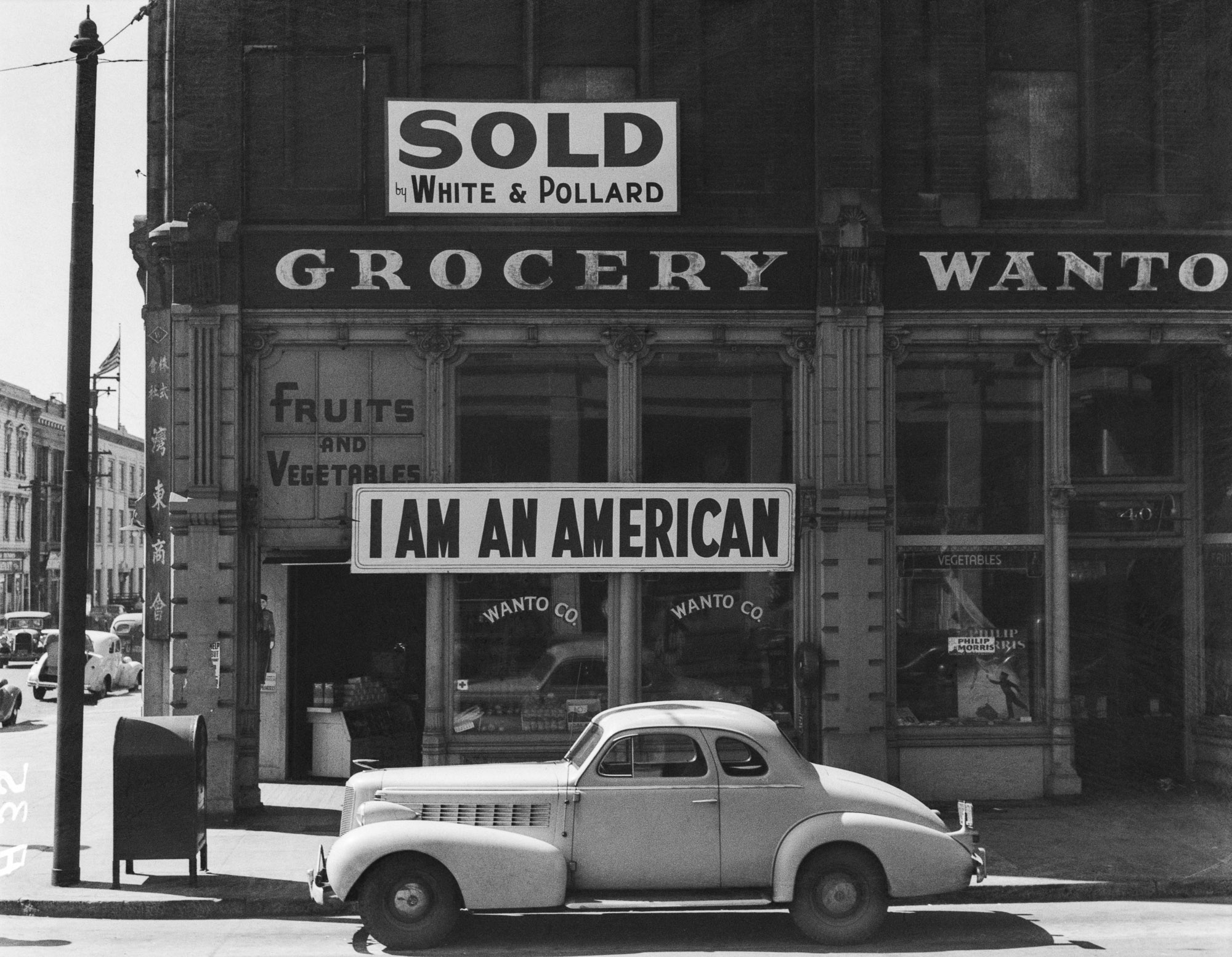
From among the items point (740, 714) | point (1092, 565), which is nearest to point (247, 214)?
point (740, 714)

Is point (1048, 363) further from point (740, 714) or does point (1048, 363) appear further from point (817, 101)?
point (740, 714)

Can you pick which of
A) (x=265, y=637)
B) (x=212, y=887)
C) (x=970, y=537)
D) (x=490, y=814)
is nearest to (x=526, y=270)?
(x=265, y=637)

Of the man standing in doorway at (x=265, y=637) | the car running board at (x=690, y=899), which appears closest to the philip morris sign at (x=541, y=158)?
the man standing in doorway at (x=265, y=637)

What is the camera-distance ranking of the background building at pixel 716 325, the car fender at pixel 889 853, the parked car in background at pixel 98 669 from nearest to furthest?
the car fender at pixel 889 853
the background building at pixel 716 325
the parked car in background at pixel 98 669

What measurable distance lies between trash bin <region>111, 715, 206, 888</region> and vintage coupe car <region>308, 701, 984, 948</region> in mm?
1886

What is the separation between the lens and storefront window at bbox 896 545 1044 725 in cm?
1433

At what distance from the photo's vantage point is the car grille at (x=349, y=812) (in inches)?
367

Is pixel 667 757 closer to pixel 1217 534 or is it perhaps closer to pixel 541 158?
pixel 541 158

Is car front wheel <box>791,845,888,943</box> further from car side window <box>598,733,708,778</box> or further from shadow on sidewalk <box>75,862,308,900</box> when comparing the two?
shadow on sidewalk <box>75,862,308,900</box>

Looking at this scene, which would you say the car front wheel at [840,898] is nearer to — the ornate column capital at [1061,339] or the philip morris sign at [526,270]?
the philip morris sign at [526,270]

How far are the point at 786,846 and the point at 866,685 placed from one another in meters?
5.15

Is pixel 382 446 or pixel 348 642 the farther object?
pixel 348 642

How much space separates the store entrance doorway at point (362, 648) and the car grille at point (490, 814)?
7053 millimetres

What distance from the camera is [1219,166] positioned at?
1434 cm
